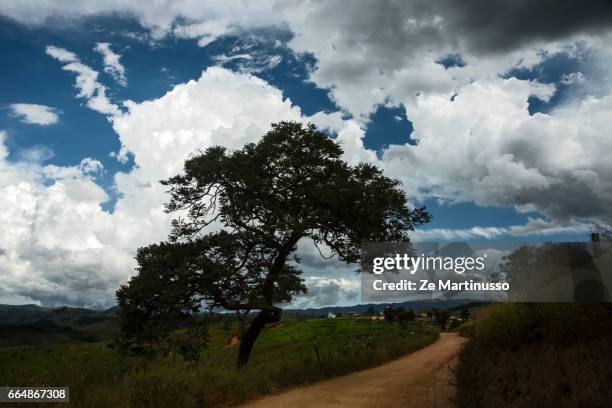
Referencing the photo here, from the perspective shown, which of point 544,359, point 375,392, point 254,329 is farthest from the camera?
point 254,329

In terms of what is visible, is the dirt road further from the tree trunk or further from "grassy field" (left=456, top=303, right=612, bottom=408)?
the tree trunk

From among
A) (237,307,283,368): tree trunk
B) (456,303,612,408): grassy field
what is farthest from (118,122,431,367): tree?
(456,303,612,408): grassy field

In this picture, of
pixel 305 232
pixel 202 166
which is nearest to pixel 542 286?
pixel 305 232

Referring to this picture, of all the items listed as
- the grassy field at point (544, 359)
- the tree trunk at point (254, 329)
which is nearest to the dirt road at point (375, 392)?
the grassy field at point (544, 359)

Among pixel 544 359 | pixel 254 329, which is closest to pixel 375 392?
pixel 544 359

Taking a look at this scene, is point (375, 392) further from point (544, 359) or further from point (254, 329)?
point (254, 329)

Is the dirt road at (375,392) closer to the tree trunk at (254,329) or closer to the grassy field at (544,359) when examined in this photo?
the grassy field at (544,359)

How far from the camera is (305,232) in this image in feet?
71.5

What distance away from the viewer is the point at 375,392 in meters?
15.3

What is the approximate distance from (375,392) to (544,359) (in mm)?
8958

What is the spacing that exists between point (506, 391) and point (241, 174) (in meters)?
15.9

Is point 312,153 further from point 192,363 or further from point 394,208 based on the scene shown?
point 192,363

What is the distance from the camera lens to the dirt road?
1338cm

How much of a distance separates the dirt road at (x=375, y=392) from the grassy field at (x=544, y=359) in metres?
3.23
